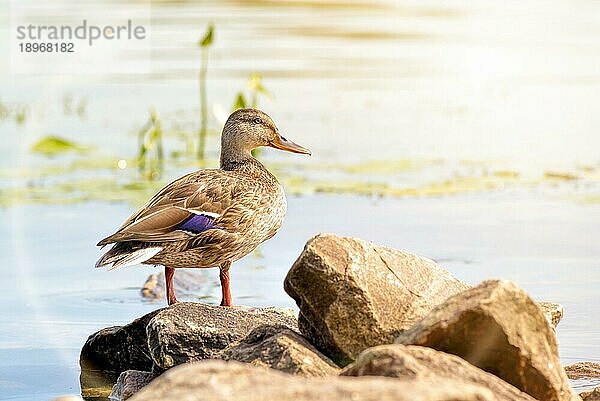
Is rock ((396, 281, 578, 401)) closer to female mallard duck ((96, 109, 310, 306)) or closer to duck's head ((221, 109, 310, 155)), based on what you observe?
female mallard duck ((96, 109, 310, 306))

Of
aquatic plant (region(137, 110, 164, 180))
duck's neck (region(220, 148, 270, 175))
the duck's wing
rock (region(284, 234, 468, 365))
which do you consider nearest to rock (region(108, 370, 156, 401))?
the duck's wing

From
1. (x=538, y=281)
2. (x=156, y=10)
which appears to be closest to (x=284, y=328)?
(x=538, y=281)

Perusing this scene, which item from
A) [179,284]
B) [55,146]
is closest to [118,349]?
[179,284]

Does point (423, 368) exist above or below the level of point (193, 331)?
above

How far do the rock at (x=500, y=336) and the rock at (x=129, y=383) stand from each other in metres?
1.64

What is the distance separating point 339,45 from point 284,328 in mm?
14941

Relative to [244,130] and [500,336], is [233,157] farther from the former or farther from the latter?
[500,336]

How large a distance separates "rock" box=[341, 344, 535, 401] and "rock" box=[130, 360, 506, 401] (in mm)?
584

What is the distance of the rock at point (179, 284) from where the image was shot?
876 cm

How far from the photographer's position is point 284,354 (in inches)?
225

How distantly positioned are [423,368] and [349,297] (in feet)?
4.17

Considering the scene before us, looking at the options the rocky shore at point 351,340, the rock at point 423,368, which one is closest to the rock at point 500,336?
the rocky shore at point 351,340

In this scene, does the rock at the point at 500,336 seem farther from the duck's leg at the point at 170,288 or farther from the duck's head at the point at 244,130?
the duck's head at the point at 244,130

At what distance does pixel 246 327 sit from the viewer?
21.7 feet
